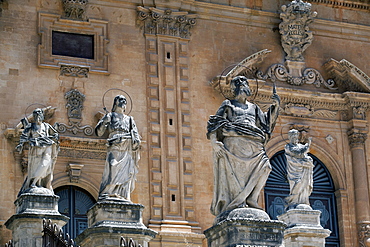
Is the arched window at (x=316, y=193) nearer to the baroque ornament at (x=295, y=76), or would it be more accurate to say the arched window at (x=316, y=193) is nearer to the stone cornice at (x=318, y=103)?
the stone cornice at (x=318, y=103)

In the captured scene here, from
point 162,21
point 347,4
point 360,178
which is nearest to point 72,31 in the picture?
point 162,21

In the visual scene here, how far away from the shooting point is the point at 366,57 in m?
24.5

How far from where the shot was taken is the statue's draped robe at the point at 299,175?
60.7 ft

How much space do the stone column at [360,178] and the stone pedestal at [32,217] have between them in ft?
31.4

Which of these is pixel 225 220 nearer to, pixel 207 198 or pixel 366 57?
pixel 207 198

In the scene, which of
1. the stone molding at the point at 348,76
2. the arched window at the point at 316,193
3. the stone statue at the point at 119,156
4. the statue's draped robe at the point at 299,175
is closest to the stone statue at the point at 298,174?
the statue's draped robe at the point at 299,175

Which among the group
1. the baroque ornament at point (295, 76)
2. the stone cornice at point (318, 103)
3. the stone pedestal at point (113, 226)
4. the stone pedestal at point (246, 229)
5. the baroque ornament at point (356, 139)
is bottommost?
the stone pedestal at point (246, 229)

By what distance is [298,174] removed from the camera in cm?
1867

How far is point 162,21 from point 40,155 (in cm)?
736

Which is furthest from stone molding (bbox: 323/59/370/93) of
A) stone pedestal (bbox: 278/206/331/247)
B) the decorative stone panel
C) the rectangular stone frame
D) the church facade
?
stone pedestal (bbox: 278/206/331/247)

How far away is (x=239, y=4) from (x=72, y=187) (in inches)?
252

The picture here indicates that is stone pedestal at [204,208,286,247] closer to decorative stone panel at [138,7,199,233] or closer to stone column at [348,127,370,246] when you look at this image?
decorative stone panel at [138,7,199,233]

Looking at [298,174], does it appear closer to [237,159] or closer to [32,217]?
[237,159]

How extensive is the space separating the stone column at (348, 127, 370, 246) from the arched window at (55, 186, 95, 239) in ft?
21.0
